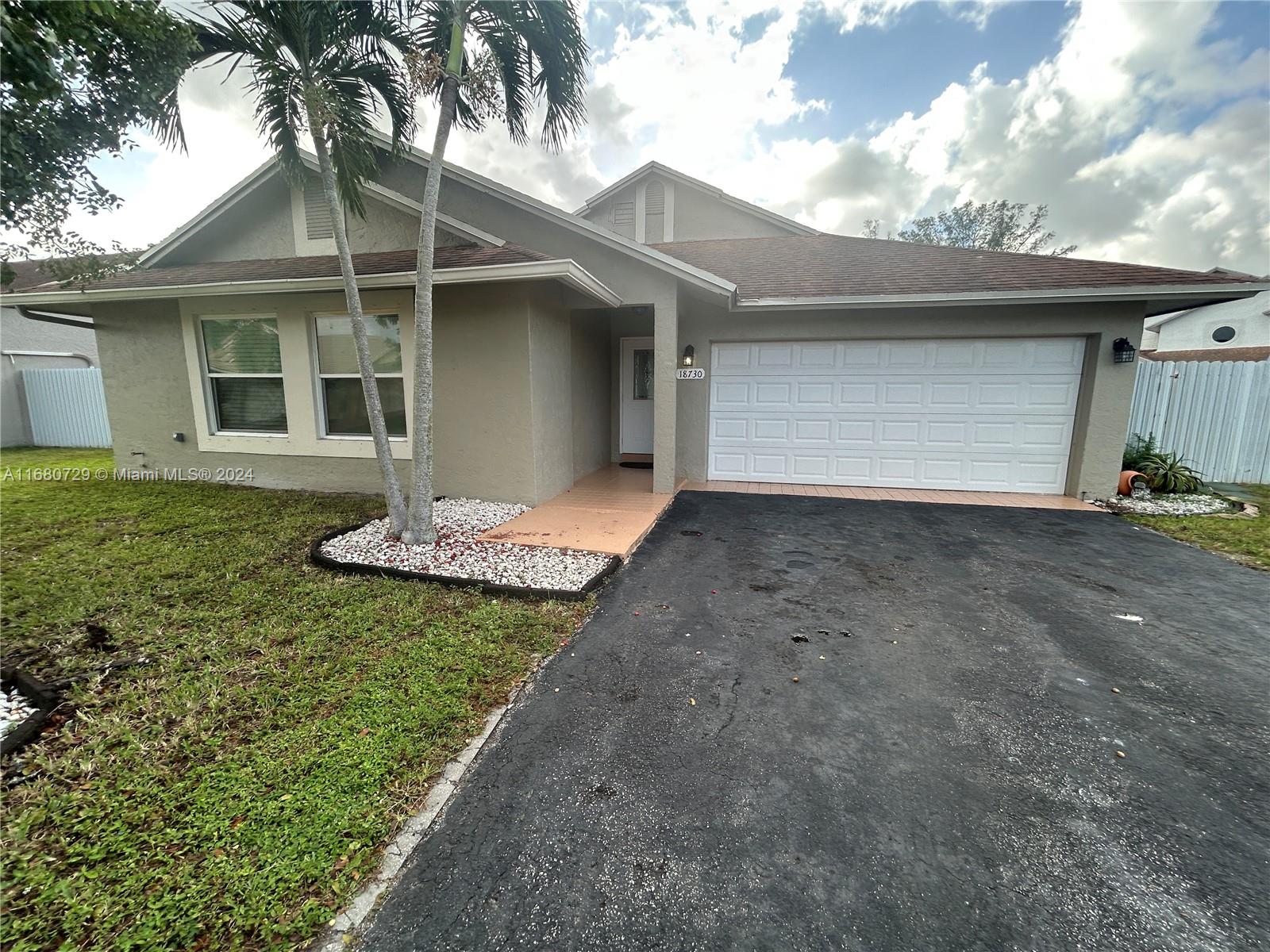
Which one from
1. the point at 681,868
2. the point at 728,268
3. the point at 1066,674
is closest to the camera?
the point at 681,868

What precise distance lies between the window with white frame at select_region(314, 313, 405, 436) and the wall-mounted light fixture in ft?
31.5

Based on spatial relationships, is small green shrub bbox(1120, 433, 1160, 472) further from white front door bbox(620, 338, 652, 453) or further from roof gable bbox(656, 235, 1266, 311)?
white front door bbox(620, 338, 652, 453)

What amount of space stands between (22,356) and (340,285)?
1316cm

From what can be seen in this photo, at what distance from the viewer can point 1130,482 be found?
23.6 ft

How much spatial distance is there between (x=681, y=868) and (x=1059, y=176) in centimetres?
1937

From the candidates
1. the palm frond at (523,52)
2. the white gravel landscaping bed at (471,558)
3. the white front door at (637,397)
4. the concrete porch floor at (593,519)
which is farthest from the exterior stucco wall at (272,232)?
the white gravel landscaping bed at (471,558)

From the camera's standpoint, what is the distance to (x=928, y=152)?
14250 millimetres

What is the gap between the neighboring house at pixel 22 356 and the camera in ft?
38.8

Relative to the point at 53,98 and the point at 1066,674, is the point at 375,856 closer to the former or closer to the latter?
the point at 1066,674

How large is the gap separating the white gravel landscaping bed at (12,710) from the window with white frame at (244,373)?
215 inches

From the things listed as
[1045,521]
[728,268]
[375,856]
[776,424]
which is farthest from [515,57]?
[1045,521]

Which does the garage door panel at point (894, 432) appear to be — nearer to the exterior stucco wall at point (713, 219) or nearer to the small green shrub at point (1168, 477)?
the small green shrub at point (1168, 477)

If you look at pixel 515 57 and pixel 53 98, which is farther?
pixel 515 57

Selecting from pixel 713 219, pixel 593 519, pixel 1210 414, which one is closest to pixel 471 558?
pixel 593 519
